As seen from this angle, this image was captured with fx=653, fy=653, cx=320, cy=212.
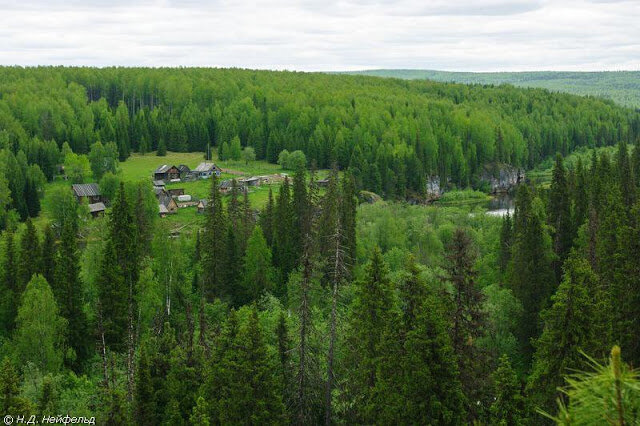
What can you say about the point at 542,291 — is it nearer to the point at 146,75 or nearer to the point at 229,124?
the point at 229,124

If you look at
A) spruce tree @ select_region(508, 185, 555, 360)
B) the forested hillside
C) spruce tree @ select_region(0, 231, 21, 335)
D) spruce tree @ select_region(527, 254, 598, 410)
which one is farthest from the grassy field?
spruce tree @ select_region(527, 254, 598, 410)

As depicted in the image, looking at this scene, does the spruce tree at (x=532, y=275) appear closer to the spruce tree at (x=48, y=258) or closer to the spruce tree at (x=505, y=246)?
the spruce tree at (x=505, y=246)

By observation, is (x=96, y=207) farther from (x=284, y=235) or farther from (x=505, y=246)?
(x=505, y=246)

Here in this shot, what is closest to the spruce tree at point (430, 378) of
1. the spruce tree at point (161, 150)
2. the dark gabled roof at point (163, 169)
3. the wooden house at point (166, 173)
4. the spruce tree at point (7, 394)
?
the spruce tree at point (7, 394)

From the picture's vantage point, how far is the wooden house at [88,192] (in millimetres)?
100688

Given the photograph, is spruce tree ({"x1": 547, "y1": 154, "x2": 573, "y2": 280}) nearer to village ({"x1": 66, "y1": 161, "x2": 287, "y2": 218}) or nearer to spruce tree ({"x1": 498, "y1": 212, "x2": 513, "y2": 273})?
spruce tree ({"x1": 498, "y1": 212, "x2": 513, "y2": 273})

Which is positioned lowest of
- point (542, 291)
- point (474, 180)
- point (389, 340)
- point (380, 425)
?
point (474, 180)

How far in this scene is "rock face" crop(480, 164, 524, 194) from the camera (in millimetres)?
150750

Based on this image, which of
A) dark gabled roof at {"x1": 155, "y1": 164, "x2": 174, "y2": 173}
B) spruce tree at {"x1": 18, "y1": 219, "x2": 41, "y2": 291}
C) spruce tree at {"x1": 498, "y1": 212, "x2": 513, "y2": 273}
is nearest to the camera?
spruce tree at {"x1": 18, "y1": 219, "x2": 41, "y2": 291}

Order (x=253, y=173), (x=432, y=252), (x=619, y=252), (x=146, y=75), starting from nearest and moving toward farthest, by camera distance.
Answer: (x=619, y=252)
(x=432, y=252)
(x=253, y=173)
(x=146, y=75)

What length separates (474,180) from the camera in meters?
150

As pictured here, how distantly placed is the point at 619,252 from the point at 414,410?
18920 millimetres

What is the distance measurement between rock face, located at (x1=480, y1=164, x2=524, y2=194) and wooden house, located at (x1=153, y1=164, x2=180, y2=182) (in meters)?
70.8

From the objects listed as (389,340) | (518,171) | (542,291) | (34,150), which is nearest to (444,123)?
(518,171)
